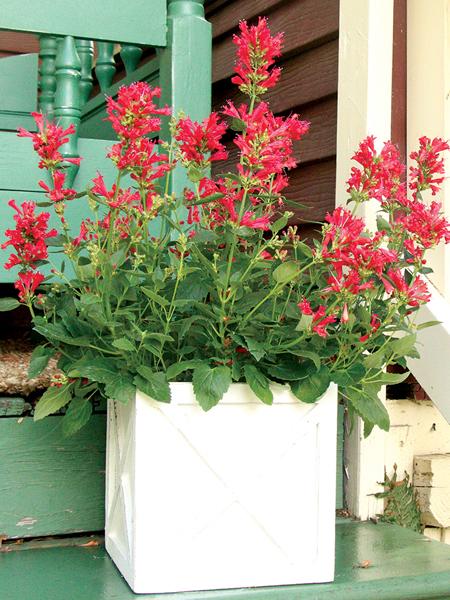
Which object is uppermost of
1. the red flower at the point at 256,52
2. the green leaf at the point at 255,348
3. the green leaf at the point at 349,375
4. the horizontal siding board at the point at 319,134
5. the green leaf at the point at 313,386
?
the horizontal siding board at the point at 319,134

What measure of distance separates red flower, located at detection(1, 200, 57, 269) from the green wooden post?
1.64 feet

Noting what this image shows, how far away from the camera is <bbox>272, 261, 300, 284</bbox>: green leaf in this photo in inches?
46.4

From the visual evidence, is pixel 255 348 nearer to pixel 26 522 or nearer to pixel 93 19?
pixel 26 522

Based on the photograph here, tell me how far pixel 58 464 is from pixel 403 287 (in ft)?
2.32

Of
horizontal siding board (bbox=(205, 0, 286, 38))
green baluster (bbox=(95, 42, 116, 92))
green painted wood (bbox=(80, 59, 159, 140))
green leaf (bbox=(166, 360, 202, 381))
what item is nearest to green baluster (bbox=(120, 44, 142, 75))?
green painted wood (bbox=(80, 59, 159, 140))

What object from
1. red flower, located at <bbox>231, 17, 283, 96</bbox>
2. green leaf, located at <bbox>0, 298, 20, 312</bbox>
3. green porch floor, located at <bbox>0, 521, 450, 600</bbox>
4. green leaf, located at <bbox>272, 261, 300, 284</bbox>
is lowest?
green porch floor, located at <bbox>0, 521, 450, 600</bbox>

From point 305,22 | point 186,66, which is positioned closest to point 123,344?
point 186,66

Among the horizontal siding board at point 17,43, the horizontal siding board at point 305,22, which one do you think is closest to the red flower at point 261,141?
the horizontal siding board at point 305,22

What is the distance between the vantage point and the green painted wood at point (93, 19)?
168 centimetres

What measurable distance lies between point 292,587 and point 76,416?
414mm

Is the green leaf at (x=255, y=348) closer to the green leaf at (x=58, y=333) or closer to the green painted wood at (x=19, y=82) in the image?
the green leaf at (x=58, y=333)

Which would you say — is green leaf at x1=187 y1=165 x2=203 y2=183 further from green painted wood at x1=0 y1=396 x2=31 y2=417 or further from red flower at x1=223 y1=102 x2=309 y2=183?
green painted wood at x1=0 y1=396 x2=31 y2=417

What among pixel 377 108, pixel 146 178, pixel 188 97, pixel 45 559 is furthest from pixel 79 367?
pixel 377 108

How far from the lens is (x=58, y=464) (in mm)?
1563
